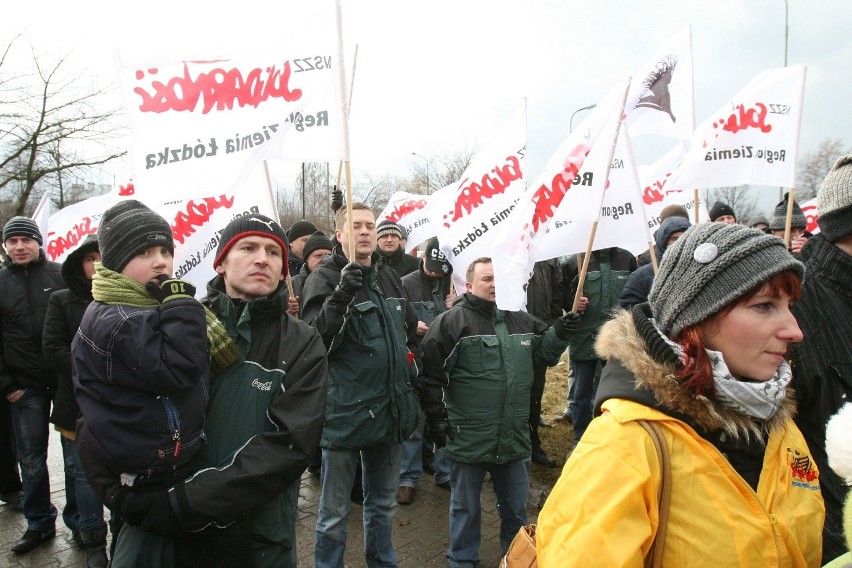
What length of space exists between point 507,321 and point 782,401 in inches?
94.6

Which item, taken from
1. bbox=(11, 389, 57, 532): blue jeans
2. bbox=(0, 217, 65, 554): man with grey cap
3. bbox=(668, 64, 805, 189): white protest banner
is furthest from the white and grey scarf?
bbox=(11, 389, 57, 532): blue jeans

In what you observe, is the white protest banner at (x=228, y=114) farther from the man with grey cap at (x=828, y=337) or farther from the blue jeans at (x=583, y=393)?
the blue jeans at (x=583, y=393)

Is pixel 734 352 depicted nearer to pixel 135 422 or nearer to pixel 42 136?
pixel 135 422

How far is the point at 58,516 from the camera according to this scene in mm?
5031

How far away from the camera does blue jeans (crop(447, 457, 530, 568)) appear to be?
3795mm

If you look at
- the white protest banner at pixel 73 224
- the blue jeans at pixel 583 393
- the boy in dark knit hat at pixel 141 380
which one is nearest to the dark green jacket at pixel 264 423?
the boy in dark knit hat at pixel 141 380

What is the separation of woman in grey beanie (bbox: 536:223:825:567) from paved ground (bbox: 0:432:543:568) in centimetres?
283

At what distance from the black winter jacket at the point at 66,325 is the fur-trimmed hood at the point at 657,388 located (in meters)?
3.70

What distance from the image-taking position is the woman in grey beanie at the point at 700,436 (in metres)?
1.46

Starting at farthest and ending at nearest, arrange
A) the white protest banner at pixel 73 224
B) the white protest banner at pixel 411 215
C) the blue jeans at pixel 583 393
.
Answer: the white protest banner at pixel 411 215 → the white protest banner at pixel 73 224 → the blue jeans at pixel 583 393

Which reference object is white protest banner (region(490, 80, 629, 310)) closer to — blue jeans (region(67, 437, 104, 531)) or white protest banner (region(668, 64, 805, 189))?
white protest banner (region(668, 64, 805, 189))

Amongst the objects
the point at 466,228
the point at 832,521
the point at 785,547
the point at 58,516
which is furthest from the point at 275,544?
the point at 58,516

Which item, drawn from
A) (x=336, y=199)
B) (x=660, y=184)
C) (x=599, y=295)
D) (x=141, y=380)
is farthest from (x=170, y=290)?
(x=660, y=184)

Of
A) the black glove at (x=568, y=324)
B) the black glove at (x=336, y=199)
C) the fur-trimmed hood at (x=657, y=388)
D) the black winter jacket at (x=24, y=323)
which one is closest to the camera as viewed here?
the fur-trimmed hood at (x=657, y=388)
